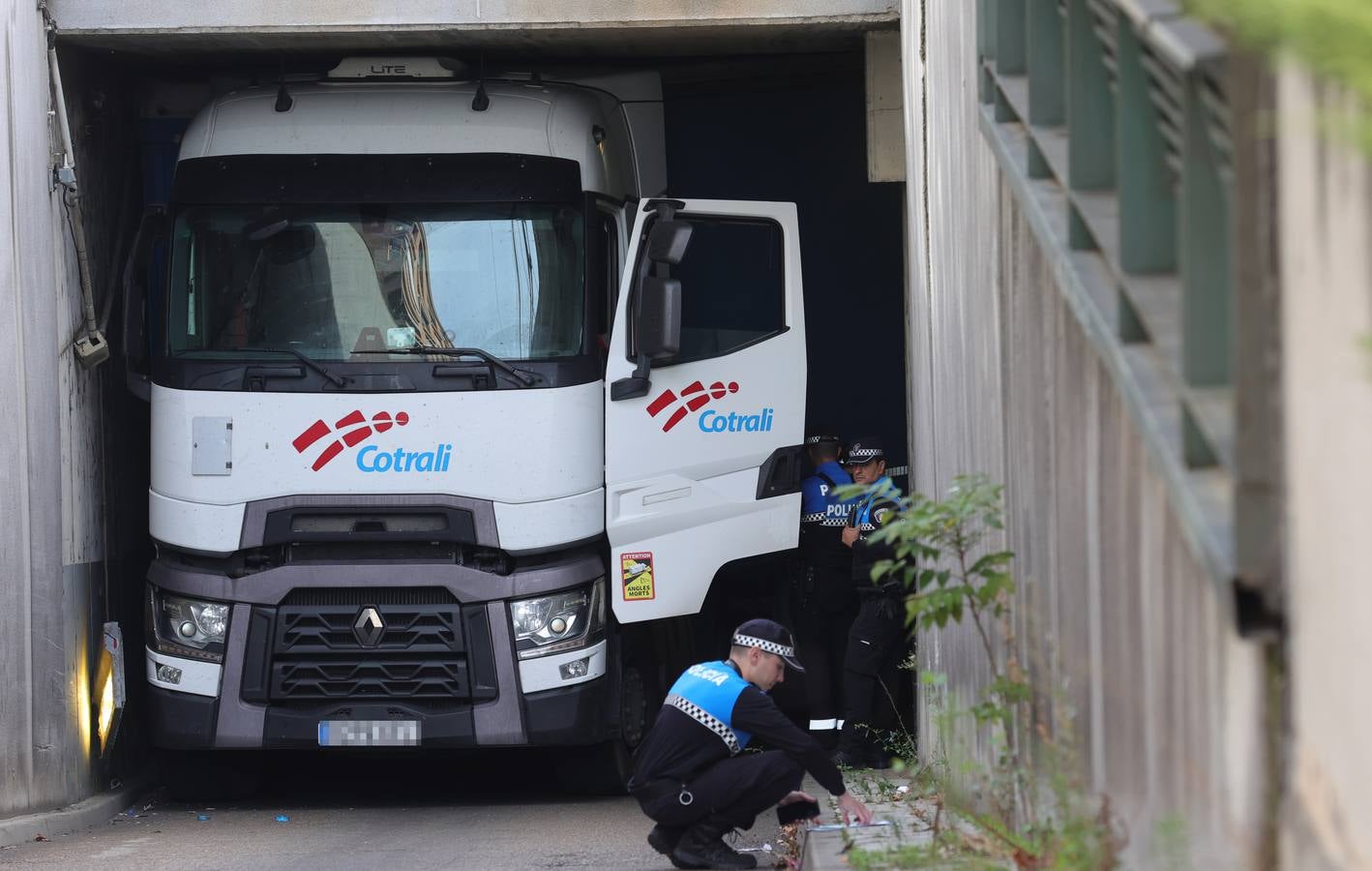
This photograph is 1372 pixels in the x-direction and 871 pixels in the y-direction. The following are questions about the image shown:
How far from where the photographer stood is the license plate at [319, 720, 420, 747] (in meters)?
8.19

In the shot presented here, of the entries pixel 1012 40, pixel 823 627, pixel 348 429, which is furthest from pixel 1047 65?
pixel 823 627

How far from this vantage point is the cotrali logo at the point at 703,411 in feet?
28.0

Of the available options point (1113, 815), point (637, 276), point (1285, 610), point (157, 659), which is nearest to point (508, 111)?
point (637, 276)

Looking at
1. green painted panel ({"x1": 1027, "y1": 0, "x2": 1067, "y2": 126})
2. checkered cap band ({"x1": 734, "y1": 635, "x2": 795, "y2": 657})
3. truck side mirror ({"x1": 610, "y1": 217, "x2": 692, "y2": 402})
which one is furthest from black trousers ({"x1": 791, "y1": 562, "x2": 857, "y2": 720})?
green painted panel ({"x1": 1027, "y1": 0, "x2": 1067, "y2": 126})

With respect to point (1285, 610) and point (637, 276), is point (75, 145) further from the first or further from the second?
point (1285, 610)

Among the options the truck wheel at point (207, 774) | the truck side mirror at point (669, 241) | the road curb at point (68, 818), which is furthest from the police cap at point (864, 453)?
the road curb at point (68, 818)

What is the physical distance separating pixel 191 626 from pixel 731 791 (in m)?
3.11

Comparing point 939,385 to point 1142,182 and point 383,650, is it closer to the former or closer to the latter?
point 383,650

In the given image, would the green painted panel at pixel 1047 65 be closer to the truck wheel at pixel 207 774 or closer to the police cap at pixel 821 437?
the police cap at pixel 821 437

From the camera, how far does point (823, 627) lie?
10.3 m

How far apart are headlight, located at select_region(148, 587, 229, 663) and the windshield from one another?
1.25 m

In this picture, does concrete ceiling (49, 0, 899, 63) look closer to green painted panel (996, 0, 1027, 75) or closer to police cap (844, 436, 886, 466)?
police cap (844, 436, 886, 466)

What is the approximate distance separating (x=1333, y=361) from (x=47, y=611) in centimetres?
714

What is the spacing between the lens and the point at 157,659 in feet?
28.0
